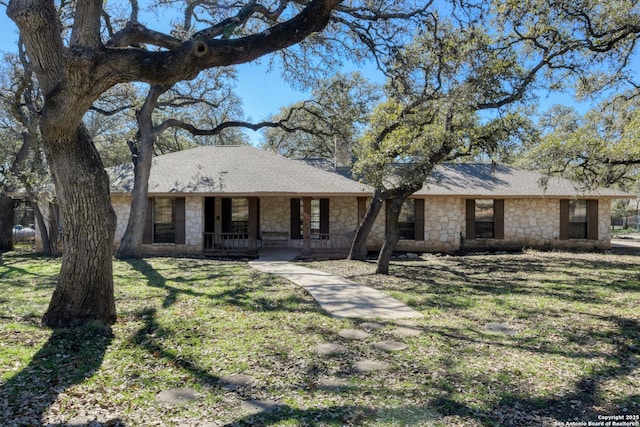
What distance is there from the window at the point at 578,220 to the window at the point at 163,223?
16.8 meters

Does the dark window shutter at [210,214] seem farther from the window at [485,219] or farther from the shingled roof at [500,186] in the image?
the window at [485,219]

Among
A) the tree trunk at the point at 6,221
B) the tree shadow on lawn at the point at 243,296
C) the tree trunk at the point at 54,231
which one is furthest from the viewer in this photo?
the tree trunk at the point at 6,221

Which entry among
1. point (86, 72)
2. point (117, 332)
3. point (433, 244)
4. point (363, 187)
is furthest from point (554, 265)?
point (86, 72)

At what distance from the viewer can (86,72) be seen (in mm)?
4863

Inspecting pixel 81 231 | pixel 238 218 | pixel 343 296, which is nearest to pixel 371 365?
pixel 343 296

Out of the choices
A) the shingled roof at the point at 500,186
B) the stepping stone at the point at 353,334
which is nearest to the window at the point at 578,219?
the shingled roof at the point at 500,186

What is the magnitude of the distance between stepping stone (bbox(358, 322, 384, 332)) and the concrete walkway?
13.1 inches

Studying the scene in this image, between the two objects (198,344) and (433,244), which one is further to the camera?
(433,244)

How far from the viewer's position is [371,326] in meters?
6.16

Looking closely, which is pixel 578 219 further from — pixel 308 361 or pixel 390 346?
pixel 308 361

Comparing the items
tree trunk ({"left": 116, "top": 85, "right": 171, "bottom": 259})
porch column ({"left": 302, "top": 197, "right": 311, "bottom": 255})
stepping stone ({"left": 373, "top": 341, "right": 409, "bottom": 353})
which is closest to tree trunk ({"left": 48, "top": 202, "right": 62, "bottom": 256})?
tree trunk ({"left": 116, "top": 85, "right": 171, "bottom": 259})

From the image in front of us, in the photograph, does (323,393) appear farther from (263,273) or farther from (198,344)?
(263,273)

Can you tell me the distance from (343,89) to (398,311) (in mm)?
9195

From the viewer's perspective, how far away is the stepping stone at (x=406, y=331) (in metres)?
5.77
